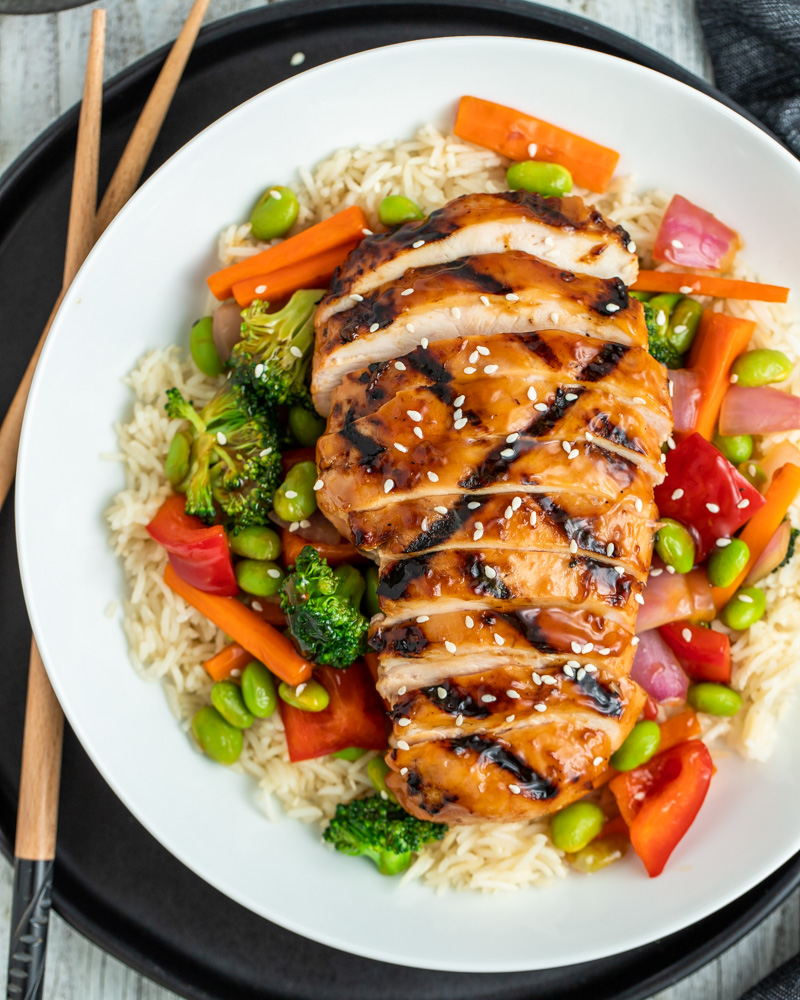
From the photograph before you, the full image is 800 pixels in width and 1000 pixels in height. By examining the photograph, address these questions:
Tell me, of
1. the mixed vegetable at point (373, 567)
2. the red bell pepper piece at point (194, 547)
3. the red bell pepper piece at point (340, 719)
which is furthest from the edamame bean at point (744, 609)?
the red bell pepper piece at point (194, 547)

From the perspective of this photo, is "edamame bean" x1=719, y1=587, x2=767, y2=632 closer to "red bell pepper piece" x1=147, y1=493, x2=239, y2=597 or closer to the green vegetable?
the green vegetable

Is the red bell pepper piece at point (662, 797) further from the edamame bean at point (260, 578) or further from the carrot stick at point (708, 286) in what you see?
the carrot stick at point (708, 286)

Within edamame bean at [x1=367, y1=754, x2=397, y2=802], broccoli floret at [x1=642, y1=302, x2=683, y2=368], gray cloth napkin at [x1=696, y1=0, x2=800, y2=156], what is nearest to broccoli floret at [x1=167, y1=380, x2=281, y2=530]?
edamame bean at [x1=367, y1=754, x2=397, y2=802]

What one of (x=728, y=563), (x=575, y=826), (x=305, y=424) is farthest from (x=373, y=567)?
(x=728, y=563)

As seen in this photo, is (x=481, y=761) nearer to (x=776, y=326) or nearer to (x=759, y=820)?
(x=759, y=820)

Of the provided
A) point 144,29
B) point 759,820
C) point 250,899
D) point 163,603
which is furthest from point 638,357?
point 144,29

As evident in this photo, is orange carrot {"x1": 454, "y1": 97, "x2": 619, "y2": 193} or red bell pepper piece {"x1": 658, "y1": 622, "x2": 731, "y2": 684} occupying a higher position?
orange carrot {"x1": 454, "y1": 97, "x2": 619, "y2": 193}
